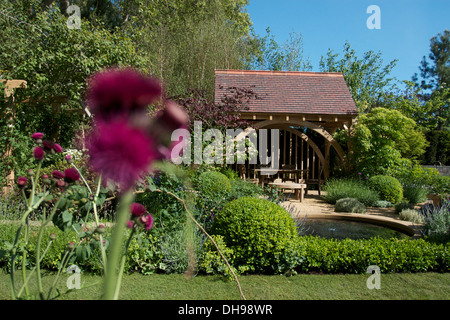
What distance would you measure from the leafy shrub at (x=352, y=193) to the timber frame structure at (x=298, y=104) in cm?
169

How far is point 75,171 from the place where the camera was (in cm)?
125

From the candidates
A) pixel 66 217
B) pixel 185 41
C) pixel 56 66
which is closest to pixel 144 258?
pixel 66 217

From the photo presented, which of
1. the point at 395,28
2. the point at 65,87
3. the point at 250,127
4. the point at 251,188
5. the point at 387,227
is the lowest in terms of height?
the point at 387,227

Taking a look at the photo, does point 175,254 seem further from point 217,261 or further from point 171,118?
point 171,118

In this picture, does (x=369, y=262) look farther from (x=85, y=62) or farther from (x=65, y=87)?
(x=65, y=87)

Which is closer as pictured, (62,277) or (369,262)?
(62,277)

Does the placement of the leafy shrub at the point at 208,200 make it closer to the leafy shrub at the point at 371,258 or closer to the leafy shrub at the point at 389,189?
the leafy shrub at the point at 371,258

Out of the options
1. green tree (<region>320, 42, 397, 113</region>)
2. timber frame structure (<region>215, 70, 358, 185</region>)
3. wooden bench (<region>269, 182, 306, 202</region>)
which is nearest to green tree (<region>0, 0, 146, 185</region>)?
timber frame structure (<region>215, 70, 358, 185</region>)

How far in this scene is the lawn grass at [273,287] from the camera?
3.43 m

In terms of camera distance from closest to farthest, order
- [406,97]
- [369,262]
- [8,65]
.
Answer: [369,262] < [8,65] < [406,97]

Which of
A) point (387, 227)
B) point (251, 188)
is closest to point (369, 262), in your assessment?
point (251, 188)

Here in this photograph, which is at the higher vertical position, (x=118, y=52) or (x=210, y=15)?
(x=210, y=15)

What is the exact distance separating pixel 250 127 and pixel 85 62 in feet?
16.5

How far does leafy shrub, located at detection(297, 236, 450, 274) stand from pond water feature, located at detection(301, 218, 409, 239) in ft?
5.26
